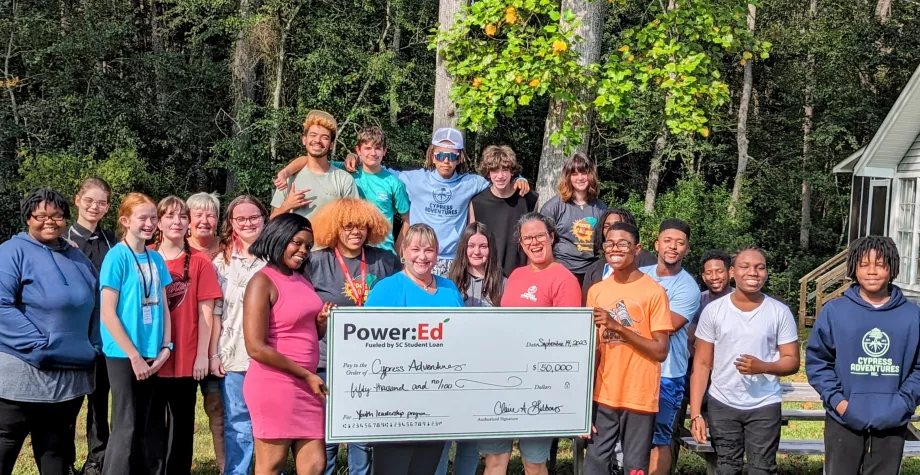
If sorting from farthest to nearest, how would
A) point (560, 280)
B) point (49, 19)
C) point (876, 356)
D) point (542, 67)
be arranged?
point (49, 19)
point (542, 67)
point (560, 280)
point (876, 356)

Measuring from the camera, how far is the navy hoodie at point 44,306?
4.91 m

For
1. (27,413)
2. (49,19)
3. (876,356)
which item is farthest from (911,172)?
(49,19)

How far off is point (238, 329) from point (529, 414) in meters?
2.07

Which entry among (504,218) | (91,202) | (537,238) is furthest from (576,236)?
(91,202)

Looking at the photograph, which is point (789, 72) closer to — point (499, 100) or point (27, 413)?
point (499, 100)

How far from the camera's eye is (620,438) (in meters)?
5.31

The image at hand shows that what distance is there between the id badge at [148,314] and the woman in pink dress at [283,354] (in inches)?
39.3

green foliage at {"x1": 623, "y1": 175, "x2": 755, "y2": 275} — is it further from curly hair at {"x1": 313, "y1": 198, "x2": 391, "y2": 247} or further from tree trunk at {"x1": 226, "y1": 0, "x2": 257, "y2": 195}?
curly hair at {"x1": 313, "y1": 198, "x2": 391, "y2": 247}

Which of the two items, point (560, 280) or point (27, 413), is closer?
point (27, 413)

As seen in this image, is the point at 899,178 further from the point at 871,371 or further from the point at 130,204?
the point at 130,204

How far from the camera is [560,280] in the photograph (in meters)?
5.36

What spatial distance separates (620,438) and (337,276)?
2.11 m

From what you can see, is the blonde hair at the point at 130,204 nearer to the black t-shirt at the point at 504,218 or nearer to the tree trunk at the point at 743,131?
the black t-shirt at the point at 504,218

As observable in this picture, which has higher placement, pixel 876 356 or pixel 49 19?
pixel 49 19
